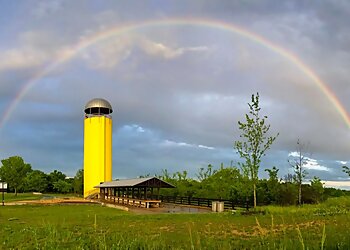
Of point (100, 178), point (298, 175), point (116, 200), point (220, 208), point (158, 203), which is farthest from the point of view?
point (100, 178)

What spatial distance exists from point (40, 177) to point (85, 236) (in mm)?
87287

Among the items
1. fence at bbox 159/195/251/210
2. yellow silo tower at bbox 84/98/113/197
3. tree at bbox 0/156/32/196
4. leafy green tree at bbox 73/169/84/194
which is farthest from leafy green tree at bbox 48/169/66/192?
fence at bbox 159/195/251/210

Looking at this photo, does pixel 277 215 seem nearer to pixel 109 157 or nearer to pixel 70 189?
pixel 109 157

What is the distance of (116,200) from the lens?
50.4 metres

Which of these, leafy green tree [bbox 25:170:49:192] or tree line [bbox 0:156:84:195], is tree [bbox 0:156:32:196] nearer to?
tree line [bbox 0:156:84:195]

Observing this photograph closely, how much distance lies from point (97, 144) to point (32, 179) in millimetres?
33472

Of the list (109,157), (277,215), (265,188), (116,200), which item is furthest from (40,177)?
(277,215)

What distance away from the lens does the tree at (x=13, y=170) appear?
72.2 m

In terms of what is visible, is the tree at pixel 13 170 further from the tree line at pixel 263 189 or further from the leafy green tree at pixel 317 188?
the leafy green tree at pixel 317 188

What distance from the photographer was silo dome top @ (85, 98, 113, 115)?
66.8 metres

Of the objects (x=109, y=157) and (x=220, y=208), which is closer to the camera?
(x=220, y=208)

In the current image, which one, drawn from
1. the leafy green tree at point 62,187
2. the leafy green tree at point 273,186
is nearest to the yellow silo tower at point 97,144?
the leafy green tree at point 62,187

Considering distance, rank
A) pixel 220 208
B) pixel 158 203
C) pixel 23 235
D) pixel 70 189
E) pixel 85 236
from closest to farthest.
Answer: pixel 85 236, pixel 23 235, pixel 220 208, pixel 158 203, pixel 70 189

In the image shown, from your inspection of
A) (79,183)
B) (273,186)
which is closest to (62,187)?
(79,183)
